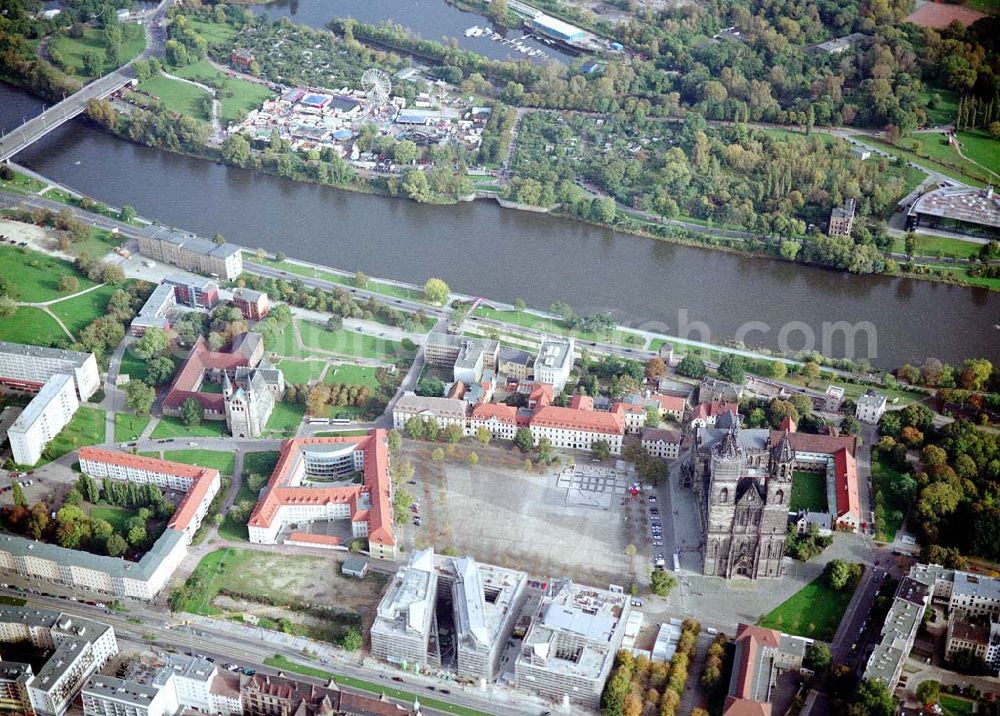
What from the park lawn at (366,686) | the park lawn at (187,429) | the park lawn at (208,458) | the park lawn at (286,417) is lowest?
the park lawn at (366,686)

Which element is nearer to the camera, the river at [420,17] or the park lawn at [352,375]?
the park lawn at [352,375]

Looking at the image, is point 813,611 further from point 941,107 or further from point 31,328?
point 941,107

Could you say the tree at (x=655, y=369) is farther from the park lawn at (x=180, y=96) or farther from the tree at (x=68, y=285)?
the park lawn at (x=180, y=96)

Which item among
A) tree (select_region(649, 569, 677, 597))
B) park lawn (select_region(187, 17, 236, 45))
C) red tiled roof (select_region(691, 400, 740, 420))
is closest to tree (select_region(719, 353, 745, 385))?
red tiled roof (select_region(691, 400, 740, 420))

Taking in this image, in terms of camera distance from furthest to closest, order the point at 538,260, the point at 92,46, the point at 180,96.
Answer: the point at 92,46 → the point at 180,96 → the point at 538,260

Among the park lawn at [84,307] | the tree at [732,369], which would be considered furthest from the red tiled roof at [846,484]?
the park lawn at [84,307]

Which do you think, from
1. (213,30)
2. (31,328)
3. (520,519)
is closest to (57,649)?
(520,519)

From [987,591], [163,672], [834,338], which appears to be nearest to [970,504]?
[987,591]

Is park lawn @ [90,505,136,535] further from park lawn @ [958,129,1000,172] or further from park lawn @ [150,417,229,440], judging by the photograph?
park lawn @ [958,129,1000,172]
